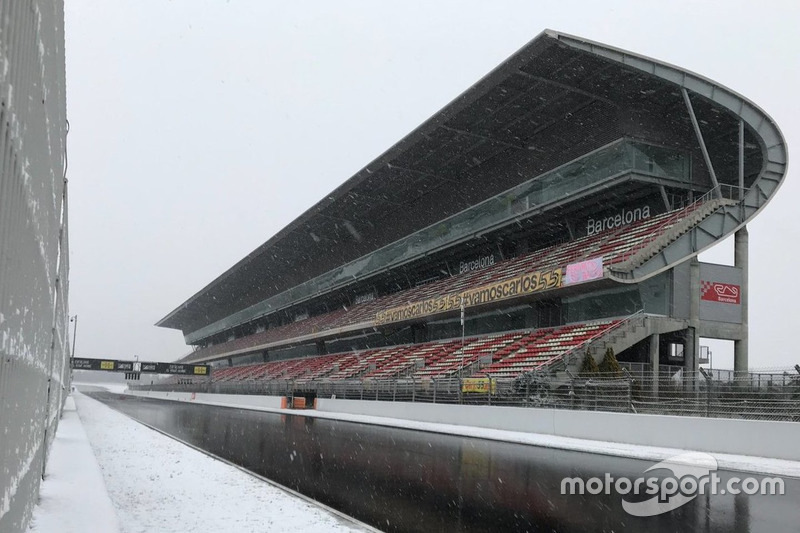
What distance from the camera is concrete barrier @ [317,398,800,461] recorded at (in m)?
15.0

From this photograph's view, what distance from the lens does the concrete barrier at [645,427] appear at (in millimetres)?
14971

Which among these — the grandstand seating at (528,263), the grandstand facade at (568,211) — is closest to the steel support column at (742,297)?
the grandstand facade at (568,211)

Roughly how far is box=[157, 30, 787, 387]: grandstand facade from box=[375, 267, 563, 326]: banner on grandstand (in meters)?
0.10

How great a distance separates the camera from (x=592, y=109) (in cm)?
3109

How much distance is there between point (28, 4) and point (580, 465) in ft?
42.8

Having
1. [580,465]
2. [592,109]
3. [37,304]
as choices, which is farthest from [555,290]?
[37,304]

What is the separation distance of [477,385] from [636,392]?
7.60 m

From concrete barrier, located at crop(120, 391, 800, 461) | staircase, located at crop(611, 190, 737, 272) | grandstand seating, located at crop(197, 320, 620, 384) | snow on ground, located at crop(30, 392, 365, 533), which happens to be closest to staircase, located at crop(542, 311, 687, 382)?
grandstand seating, located at crop(197, 320, 620, 384)

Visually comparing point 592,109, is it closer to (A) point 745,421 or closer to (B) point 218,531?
(A) point 745,421

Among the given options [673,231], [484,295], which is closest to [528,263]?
[484,295]

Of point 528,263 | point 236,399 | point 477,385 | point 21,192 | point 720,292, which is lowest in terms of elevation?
point 236,399

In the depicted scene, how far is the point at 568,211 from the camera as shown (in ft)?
107

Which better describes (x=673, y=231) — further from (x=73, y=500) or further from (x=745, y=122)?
(x=73, y=500)

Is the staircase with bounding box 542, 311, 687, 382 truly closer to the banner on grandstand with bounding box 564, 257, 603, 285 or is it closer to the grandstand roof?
the banner on grandstand with bounding box 564, 257, 603, 285
